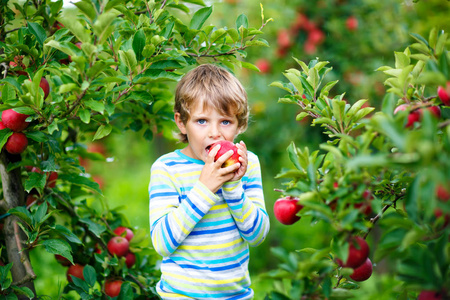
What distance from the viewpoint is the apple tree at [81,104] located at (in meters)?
1.33

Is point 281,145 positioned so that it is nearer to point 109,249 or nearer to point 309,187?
point 109,249

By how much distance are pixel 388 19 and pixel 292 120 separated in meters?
1.13

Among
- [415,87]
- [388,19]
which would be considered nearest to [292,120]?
[388,19]

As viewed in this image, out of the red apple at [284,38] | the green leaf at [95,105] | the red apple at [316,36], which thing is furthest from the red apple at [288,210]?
the red apple at [284,38]

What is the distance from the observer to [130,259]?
6.49 feet

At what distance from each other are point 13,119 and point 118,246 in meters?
0.71

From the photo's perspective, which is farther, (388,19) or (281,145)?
(281,145)

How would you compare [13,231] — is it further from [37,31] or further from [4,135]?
[37,31]

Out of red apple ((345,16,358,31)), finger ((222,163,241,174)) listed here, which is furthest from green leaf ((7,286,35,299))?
red apple ((345,16,358,31))

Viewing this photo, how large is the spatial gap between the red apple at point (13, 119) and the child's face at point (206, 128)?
54 centimetres

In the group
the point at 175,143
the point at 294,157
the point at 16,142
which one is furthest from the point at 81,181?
the point at 294,157

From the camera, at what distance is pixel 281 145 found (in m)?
4.22

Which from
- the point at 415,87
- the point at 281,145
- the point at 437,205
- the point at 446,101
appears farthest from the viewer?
the point at 281,145

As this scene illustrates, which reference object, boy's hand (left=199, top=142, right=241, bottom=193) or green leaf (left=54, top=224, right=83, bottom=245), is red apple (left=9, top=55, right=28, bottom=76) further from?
boy's hand (left=199, top=142, right=241, bottom=193)
